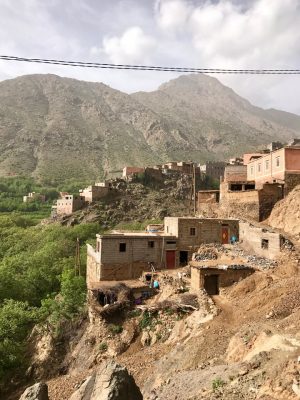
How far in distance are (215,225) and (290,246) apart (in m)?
7.52

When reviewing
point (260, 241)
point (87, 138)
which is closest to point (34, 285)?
point (260, 241)

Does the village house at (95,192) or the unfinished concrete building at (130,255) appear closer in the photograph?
the unfinished concrete building at (130,255)

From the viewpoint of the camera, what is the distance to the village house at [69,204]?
6286 centimetres

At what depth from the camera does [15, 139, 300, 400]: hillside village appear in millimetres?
9945

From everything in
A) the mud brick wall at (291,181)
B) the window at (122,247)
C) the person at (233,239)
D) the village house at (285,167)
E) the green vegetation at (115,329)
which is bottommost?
the green vegetation at (115,329)

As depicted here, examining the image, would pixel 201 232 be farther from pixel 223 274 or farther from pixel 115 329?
pixel 115 329

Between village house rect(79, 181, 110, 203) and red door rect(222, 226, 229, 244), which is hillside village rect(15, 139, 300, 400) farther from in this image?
village house rect(79, 181, 110, 203)

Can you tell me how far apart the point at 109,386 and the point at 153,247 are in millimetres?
16842

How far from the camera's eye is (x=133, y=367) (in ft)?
50.4

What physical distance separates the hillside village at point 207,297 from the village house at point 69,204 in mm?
32765

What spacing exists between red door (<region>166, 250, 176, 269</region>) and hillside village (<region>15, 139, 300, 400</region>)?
7 cm

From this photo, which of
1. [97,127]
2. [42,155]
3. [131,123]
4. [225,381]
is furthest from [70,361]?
[131,123]

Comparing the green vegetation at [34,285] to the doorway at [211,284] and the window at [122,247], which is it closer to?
the window at [122,247]

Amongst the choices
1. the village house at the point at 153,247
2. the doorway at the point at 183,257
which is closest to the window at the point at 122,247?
the village house at the point at 153,247
